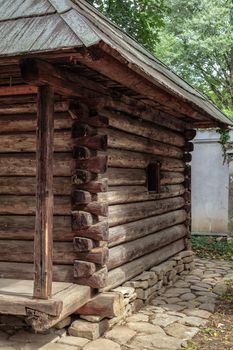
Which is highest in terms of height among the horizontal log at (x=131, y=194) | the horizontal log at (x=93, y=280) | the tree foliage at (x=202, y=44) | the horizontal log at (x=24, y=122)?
the tree foliage at (x=202, y=44)

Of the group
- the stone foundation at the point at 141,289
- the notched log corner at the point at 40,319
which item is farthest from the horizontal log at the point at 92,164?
the notched log corner at the point at 40,319

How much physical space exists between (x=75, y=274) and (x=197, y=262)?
18.7 feet

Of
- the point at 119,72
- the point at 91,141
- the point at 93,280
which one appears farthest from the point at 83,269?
the point at 119,72

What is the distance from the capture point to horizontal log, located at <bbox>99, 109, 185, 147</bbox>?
21.3 ft

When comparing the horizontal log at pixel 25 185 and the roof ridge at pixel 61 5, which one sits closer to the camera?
the roof ridge at pixel 61 5

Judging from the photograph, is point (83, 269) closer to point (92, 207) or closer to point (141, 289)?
point (92, 207)

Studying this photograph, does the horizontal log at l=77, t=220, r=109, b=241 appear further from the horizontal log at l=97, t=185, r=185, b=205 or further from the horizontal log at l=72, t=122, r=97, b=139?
the horizontal log at l=72, t=122, r=97, b=139

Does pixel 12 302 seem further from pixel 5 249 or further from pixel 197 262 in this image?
pixel 197 262

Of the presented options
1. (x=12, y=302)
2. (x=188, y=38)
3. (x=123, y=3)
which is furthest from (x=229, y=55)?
(x=12, y=302)

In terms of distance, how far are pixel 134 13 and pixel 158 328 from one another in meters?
11.1

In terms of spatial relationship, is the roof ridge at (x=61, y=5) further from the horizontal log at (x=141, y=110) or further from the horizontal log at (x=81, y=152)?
the horizontal log at (x=81, y=152)

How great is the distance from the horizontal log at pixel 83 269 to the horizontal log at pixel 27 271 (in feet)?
0.31

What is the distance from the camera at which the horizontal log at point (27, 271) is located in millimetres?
5824

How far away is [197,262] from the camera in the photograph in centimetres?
1089
